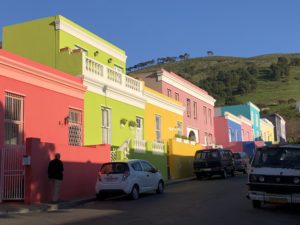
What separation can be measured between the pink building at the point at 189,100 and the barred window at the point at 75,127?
1262 cm

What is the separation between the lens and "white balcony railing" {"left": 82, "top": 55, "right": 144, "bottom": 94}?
2445 centimetres

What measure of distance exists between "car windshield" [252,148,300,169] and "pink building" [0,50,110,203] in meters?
7.86

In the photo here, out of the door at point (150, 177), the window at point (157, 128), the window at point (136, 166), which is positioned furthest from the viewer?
the window at point (157, 128)

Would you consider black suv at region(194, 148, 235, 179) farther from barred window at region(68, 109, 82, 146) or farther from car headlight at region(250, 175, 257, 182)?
car headlight at region(250, 175, 257, 182)

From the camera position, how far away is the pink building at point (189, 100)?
37.2 m

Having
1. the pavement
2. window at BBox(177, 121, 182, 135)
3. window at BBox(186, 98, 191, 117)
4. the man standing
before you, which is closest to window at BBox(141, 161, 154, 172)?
the pavement

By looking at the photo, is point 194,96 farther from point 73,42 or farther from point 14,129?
point 14,129

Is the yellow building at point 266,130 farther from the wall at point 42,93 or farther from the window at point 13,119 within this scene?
the window at point 13,119

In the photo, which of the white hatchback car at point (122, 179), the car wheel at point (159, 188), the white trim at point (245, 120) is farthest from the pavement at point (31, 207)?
the white trim at point (245, 120)

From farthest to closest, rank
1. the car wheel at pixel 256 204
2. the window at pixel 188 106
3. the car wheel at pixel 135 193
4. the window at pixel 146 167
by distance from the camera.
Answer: the window at pixel 188 106 → the window at pixel 146 167 → the car wheel at pixel 135 193 → the car wheel at pixel 256 204

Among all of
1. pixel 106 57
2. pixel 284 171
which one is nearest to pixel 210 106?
pixel 106 57

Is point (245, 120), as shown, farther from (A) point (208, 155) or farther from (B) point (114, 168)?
(B) point (114, 168)

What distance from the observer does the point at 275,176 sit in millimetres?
13500

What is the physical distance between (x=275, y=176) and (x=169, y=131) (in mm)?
22069
